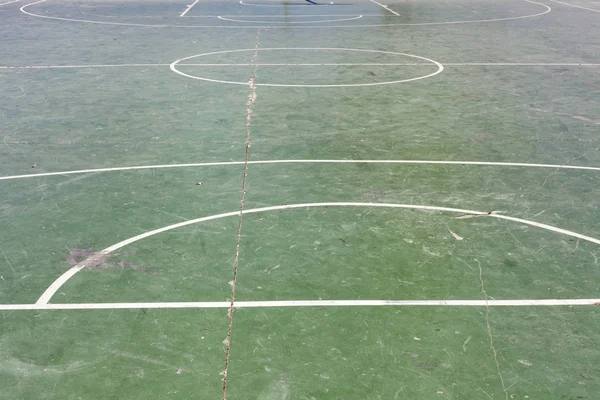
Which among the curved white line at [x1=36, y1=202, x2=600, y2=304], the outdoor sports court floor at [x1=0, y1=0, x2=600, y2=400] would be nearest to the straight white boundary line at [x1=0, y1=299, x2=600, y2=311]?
the outdoor sports court floor at [x1=0, y1=0, x2=600, y2=400]

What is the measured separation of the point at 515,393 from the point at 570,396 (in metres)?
0.34

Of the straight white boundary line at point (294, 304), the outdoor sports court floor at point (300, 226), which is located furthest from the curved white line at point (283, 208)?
the straight white boundary line at point (294, 304)

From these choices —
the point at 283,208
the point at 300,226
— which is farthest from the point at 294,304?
the point at 283,208

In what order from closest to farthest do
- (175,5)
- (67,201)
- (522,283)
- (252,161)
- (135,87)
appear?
(522,283) < (67,201) < (252,161) < (135,87) < (175,5)

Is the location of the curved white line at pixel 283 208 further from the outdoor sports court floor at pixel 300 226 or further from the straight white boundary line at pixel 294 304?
the straight white boundary line at pixel 294 304

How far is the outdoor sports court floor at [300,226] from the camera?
16.3 ft

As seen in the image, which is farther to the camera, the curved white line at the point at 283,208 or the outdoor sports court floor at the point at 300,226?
the curved white line at the point at 283,208

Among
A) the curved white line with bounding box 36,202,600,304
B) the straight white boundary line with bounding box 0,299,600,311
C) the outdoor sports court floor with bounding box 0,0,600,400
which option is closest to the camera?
the outdoor sports court floor with bounding box 0,0,600,400

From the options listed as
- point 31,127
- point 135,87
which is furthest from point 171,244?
point 135,87

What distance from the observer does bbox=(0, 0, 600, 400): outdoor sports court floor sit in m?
4.97

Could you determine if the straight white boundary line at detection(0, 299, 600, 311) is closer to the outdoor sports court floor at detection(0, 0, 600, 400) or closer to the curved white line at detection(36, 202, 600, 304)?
the outdoor sports court floor at detection(0, 0, 600, 400)

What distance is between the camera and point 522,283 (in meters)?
6.06

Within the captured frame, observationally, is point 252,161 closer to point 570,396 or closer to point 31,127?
point 31,127

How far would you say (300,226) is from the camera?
7137 mm
